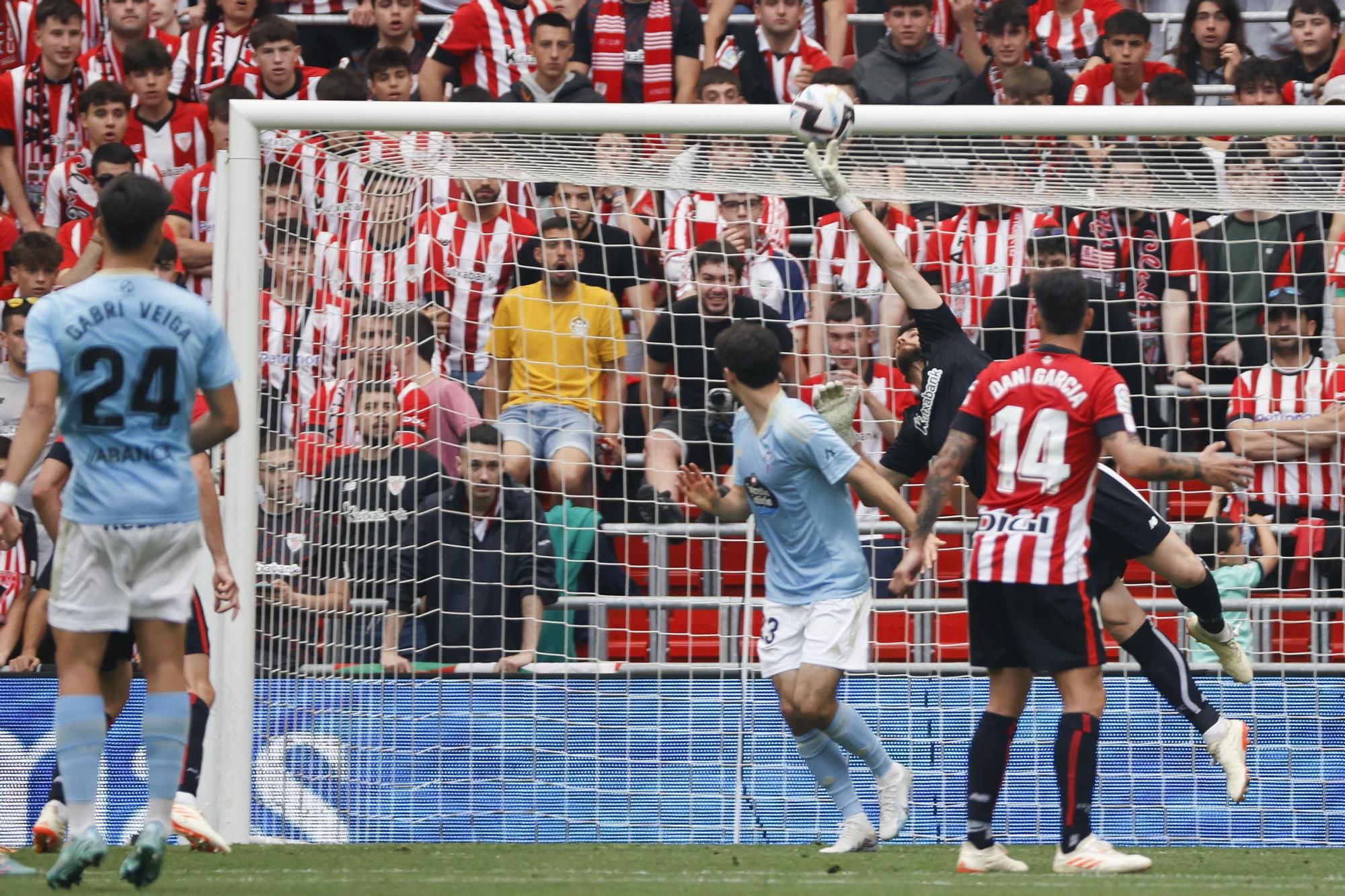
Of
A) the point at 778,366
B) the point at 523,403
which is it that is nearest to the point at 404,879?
the point at 778,366

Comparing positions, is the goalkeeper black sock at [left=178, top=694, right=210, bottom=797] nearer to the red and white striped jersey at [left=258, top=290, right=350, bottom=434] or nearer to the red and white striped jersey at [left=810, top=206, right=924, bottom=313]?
the red and white striped jersey at [left=258, top=290, right=350, bottom=434]

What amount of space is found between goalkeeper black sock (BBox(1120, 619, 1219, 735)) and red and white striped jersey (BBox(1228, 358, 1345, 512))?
6.29 ft

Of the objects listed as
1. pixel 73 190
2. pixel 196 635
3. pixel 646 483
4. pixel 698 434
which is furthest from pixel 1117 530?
pixel 73 190

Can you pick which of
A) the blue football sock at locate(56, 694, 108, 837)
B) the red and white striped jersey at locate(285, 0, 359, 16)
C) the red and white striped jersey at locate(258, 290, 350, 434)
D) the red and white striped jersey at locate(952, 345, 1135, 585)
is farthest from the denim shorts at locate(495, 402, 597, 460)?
the red and white striped jersey at locate(285, 0, 359, 16)

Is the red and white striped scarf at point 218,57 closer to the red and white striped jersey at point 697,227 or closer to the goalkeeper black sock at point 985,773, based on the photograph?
the red and white striped jersey at point 697,227

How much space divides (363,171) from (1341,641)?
16.6ft

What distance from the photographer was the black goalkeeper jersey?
720 cm

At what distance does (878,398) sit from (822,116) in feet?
8.28

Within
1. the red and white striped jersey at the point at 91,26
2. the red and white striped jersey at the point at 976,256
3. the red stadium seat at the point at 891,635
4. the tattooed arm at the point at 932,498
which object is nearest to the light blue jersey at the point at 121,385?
the tattooed arm at the point at 932,498

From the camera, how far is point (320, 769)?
334 inches

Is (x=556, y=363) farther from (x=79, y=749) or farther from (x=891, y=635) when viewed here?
(x=79, y=749)

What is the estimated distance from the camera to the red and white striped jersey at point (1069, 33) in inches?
486

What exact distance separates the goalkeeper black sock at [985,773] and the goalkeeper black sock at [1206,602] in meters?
1.37

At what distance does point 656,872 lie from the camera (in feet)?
21.4
